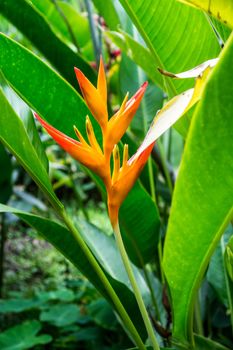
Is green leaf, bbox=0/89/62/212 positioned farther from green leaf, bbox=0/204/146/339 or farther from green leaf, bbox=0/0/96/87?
green leaf, bbox=0/0/96/87

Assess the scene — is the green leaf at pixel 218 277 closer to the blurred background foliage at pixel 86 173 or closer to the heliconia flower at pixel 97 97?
the blurred background foliage at pixel 86 173

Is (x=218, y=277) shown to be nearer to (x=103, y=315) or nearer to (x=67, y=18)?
(x=103, y=315)

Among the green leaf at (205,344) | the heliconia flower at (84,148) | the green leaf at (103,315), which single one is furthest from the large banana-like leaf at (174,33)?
the green leaf at (103,315)

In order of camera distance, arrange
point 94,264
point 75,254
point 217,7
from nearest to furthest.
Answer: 1. point 217,7
2. point 94,264
3. point 75,254

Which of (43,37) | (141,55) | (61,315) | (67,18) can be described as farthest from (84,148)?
(61,315)

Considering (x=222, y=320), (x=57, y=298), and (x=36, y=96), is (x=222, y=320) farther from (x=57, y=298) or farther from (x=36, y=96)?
(x=36, y=96)

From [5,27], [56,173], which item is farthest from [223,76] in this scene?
[56,173]
